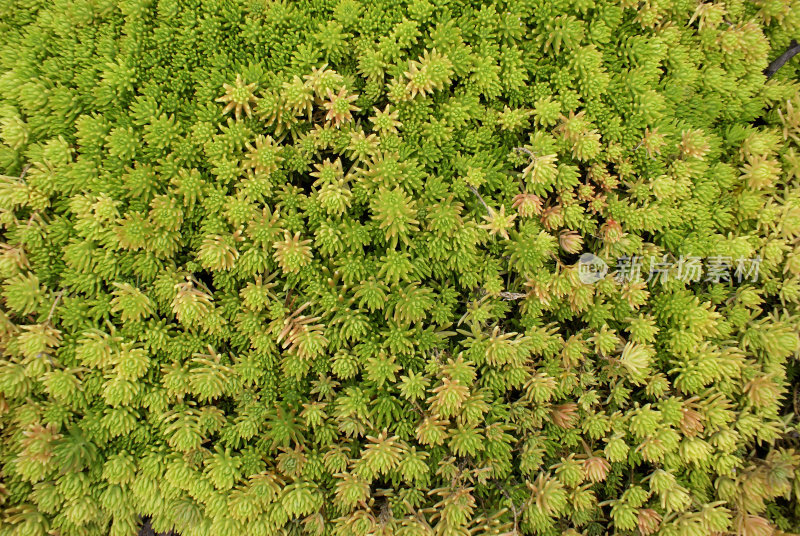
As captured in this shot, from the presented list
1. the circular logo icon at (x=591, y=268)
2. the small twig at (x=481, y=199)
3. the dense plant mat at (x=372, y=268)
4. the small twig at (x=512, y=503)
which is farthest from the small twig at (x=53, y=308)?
the circular logo icon at (x=591, y=268)

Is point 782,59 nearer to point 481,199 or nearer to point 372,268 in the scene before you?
point 481,199

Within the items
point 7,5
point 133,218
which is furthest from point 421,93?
point 7,5

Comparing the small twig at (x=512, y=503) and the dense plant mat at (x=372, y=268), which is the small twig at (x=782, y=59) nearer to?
the dense plant mat at (x=372, y=268)

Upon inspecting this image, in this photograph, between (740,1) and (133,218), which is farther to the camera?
(740,1)

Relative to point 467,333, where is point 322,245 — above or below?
above

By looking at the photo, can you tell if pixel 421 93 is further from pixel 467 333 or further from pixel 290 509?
pixel 290 509

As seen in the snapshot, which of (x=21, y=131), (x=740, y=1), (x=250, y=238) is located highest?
(x=740, y=1)
